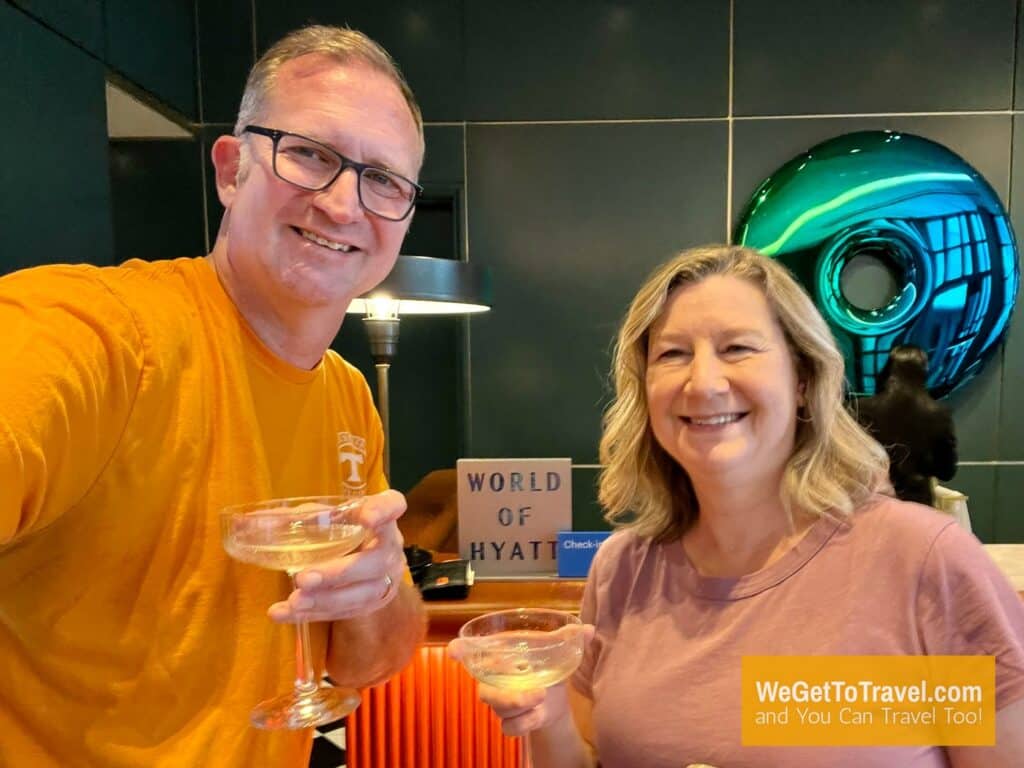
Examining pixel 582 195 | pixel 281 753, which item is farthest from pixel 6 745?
pixel 582 195

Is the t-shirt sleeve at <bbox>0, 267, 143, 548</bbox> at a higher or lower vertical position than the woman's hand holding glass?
higher

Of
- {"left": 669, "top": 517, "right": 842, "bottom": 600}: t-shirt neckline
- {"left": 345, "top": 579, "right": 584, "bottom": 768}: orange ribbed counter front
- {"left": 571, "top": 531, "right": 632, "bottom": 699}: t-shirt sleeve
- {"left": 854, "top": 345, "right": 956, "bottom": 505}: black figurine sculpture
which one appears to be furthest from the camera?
{"left": 854, "top": 345, "right": 956, "bottom": 505}: black figurine sculpture

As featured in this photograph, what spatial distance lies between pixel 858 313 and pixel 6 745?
353cm

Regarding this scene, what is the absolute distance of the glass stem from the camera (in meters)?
1.02

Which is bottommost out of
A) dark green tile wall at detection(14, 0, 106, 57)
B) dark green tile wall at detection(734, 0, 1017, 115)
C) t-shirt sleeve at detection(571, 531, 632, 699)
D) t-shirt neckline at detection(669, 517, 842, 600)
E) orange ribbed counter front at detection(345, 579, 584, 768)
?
orange ribbed counter front at detection(345, 579, 584, 768)

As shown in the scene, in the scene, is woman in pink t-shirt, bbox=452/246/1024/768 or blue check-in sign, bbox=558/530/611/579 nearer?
woman in pink t-shirt, bbox=452/246/1024/768

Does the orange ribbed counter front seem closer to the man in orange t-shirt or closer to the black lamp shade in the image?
the man in orange t-shirt

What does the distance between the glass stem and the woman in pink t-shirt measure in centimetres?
26

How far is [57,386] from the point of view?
2.51ft

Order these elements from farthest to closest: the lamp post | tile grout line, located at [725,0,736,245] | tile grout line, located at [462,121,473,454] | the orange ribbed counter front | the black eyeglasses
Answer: tile grout line, located at [462,121,473,454] < tile grout line, located at [725,0,736,245] < the lamp post < the orange ribbed counter front < the black eyeglasses

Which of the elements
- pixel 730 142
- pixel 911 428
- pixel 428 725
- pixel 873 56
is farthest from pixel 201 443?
pixel 873 56

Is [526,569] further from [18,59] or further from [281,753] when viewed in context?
[18,59]

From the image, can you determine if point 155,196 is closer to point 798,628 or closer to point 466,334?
point 466,334

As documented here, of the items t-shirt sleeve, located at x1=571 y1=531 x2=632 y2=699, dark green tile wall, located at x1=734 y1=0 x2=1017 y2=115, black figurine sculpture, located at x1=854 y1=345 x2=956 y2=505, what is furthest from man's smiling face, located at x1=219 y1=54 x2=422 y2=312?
dark green tile wall, located at x1=734 y1=0 x2=1017 y2=115
